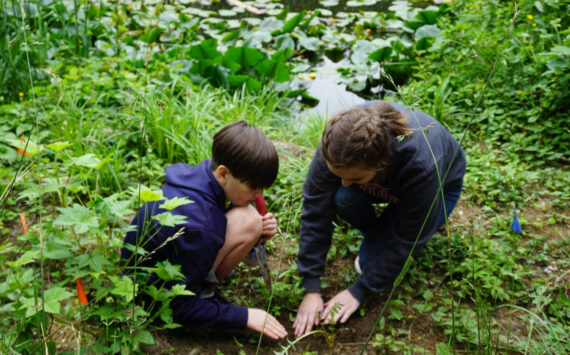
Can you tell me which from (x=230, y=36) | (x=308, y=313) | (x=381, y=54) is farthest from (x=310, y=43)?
(x=308, y=313)

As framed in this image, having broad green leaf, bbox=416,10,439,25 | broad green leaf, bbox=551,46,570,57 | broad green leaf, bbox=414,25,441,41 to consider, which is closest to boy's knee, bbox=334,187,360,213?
broad green leaf, bbox=551,46,570,57

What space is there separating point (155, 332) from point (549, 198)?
200cm

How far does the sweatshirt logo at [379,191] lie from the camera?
1.81 meters

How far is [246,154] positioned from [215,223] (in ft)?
0.87

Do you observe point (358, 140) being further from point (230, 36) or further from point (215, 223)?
point (230, 36)

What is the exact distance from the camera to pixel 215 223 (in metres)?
1.59

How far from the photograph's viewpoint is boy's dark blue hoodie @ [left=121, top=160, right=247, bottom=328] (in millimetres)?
1521

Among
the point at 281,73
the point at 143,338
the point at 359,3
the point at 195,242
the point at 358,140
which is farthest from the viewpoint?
the point at 359,3

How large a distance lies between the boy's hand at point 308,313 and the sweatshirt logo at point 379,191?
0.47 m

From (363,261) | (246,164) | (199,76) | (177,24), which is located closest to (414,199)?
(363,261)

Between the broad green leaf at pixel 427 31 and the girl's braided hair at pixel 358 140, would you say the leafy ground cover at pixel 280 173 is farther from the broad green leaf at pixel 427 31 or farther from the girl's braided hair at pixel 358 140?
the girl's braided hair at pixel 358 140

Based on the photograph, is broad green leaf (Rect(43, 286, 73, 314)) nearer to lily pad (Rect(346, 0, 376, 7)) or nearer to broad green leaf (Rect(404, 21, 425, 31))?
broad green leaf (Rect(404, 21, 425, 31))

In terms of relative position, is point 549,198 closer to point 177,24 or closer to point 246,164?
point 246,164

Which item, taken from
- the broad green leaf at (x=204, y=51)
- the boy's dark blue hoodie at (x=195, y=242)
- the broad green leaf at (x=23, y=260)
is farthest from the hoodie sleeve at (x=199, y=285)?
the broad green leaf at (x=204, y=51)
